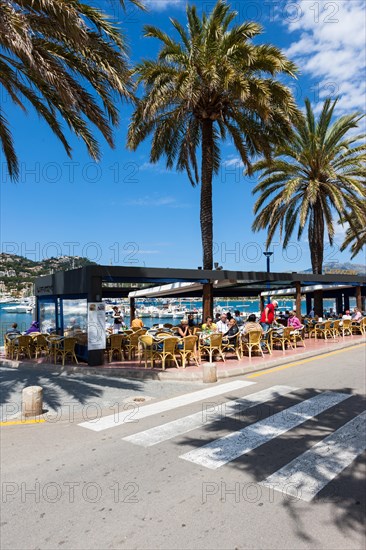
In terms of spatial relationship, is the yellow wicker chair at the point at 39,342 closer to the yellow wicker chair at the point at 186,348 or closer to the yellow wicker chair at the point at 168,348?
the yellow wicker chair at the point at 168,348

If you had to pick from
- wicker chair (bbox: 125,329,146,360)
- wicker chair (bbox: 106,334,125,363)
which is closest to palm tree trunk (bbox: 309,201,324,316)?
wicker chair (bbox: 125,329,146,360)

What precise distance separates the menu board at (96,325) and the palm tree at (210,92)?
17.1 feet

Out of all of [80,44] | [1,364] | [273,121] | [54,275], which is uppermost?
[273,121]

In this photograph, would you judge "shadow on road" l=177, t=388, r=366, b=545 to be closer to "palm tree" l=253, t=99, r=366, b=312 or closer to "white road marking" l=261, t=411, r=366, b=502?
"white road marking" l=261, t=411, r=366, b=502

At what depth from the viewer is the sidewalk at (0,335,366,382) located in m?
10.1

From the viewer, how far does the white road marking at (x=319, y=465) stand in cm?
406

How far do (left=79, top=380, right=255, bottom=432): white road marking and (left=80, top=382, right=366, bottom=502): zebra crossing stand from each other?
0.7 inches

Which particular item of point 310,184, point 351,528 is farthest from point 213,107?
point 351,528

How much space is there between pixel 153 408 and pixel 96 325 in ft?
15.9

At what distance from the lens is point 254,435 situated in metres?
5.56

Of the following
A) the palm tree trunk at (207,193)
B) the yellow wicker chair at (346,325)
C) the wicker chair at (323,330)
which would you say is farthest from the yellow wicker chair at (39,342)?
the yellow wicker chair at (346,325)

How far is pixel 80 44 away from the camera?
7.33m

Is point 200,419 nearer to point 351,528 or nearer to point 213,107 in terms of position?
point 351,528

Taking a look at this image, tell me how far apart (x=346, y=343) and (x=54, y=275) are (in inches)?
475
